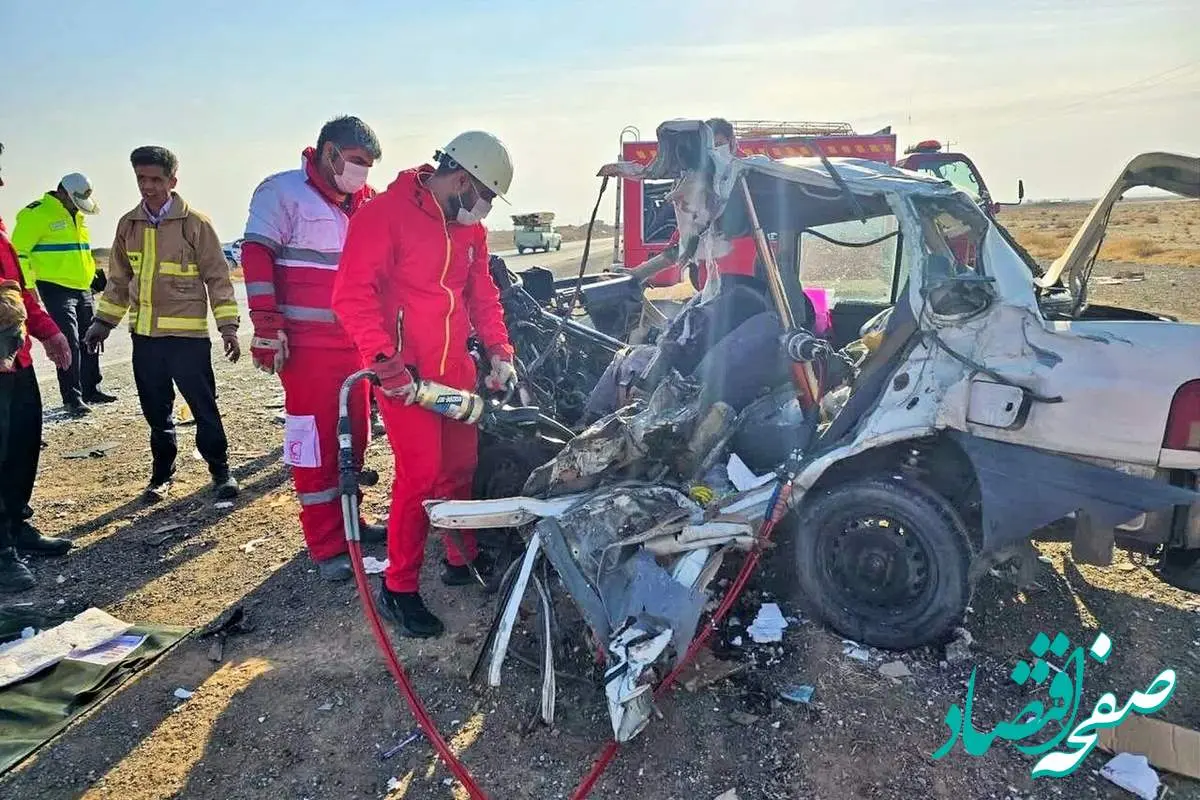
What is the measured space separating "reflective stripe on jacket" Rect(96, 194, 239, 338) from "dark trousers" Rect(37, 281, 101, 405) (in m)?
2.86

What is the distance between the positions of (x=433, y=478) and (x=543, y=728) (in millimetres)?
1175

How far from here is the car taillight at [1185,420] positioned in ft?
8.45

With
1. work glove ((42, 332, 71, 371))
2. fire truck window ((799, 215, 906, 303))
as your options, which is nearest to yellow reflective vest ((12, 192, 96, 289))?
work glove ((42, 332, 71, 371))

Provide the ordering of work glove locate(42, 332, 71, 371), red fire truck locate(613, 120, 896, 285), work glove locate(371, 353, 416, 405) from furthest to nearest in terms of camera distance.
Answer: red fire truck locate(613, 120, 896, 285) < work glove locate(42, 332, 71, 371) < work glove locate(371, 353, 416, 405)

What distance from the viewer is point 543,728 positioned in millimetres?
2787

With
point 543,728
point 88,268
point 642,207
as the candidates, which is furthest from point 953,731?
point 642,207

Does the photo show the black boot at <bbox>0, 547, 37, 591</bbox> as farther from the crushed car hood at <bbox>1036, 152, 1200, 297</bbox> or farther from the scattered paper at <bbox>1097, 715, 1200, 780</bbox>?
the crushed car hood at <bbox>1036, 152, 1200, 297</bbox>

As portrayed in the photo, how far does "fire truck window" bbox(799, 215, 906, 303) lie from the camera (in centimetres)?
449

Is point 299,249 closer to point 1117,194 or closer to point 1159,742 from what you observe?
point 1117,194

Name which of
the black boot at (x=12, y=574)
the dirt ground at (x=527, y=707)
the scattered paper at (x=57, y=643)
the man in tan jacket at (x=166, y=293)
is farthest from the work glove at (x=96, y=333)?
the scattered paper at (x=57, y=643)

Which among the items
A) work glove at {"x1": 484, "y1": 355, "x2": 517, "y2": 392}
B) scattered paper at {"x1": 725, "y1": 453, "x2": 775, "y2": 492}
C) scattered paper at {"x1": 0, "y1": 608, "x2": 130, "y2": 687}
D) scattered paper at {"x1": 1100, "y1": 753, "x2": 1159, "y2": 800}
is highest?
work glove at {"x1": 484, "y1": 355, "x2": 517, "y2": 392}

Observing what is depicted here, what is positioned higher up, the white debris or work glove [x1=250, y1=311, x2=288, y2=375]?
work glove [x1=250, y1=311, x2=288, y2=375]

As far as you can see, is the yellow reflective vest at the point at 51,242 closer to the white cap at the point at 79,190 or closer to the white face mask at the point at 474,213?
the white cap at the point at 79,190

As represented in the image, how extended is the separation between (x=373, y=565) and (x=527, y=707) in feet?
5.20
